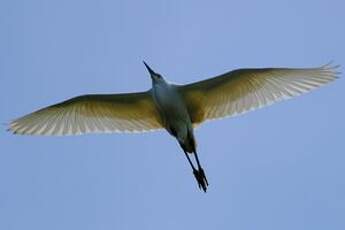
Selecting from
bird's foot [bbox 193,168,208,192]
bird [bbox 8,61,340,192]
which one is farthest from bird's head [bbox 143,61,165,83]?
bird's foot [bbox 193,168,208,192]

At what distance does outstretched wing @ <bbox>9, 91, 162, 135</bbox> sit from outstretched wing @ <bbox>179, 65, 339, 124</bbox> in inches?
31.8

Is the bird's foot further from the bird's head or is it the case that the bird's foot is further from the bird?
the bird's head

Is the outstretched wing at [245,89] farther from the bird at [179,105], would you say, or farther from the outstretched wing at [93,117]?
the outstretched wing at [93,117]

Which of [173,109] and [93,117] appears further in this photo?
[93,117]

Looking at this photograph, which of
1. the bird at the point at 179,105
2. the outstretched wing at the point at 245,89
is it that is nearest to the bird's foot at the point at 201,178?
the bird at the point at 179,105

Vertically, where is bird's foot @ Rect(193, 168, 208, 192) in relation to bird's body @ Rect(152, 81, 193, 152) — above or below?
below

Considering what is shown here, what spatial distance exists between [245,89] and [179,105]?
4.42 feet

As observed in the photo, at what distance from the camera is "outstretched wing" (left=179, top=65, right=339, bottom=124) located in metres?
20.6

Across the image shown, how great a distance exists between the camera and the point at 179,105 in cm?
2042

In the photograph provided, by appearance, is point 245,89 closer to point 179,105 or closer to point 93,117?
point 179,105

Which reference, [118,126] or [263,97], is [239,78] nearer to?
[263,97]

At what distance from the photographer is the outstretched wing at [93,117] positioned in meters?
21.0

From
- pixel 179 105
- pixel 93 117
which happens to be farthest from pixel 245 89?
pixel 93 117

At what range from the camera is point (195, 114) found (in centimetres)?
2100
